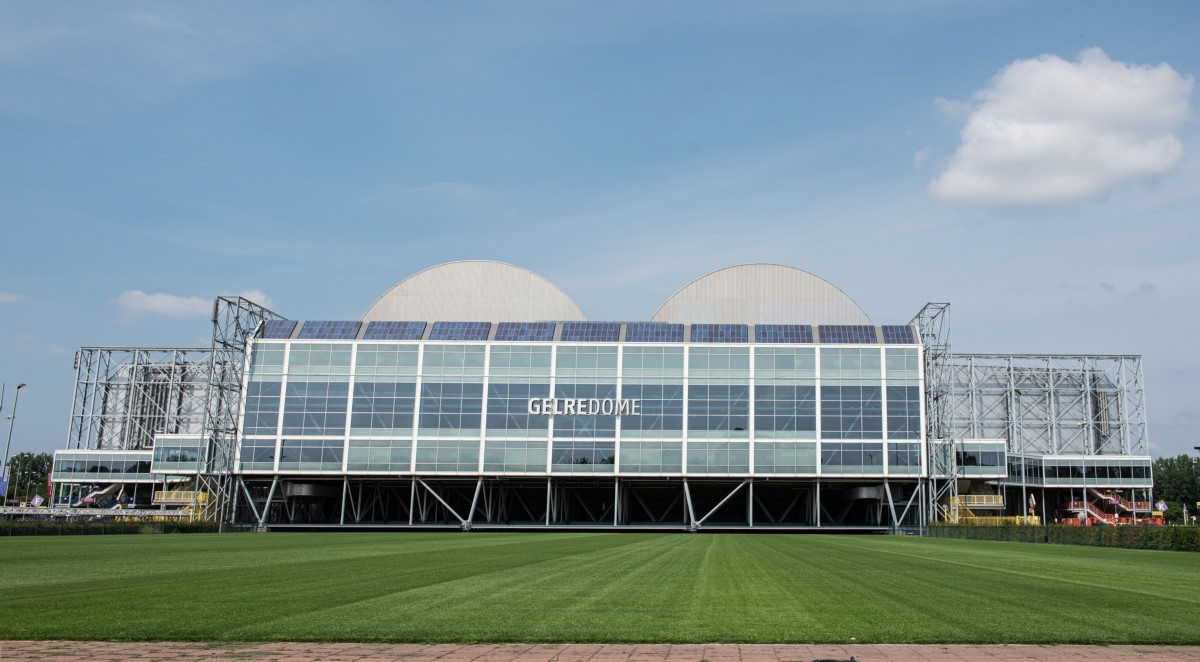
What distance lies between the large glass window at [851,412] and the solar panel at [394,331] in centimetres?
3201

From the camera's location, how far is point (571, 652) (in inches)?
425

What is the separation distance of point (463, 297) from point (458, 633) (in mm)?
76723

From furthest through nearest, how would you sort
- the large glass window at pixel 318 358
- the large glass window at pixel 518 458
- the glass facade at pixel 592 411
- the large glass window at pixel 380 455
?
the large glass window at pixel 318 358 → the large glass window at pixel 380 455 → the large glass window at pixel 518 458 → the glass facade at pixel 592 411

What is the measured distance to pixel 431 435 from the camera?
72.6 meters

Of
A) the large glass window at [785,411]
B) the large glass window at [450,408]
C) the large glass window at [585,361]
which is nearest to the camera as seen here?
the large glass window at [785,411]

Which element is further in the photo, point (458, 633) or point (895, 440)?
point (895, 440)

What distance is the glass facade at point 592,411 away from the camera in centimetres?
7175

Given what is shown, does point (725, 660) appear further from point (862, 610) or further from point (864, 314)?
point (864, 314)

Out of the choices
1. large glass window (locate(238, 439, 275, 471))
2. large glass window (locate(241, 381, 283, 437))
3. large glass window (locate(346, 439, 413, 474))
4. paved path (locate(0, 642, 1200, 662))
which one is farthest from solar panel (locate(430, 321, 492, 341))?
paved path (locate(0, 642, 1200, 662))

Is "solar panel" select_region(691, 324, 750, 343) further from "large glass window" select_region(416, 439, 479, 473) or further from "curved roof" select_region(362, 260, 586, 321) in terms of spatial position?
"large glass window" select_region(416, 439, 479, 473)

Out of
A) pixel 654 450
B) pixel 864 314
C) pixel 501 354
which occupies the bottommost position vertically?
pixel 654 450

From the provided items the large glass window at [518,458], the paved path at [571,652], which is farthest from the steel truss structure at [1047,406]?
the paved path at [571,652]

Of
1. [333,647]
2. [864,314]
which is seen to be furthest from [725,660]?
[864,314]

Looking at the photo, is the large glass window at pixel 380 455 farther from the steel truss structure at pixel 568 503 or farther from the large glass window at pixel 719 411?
the large glass window at pixel 719 411
